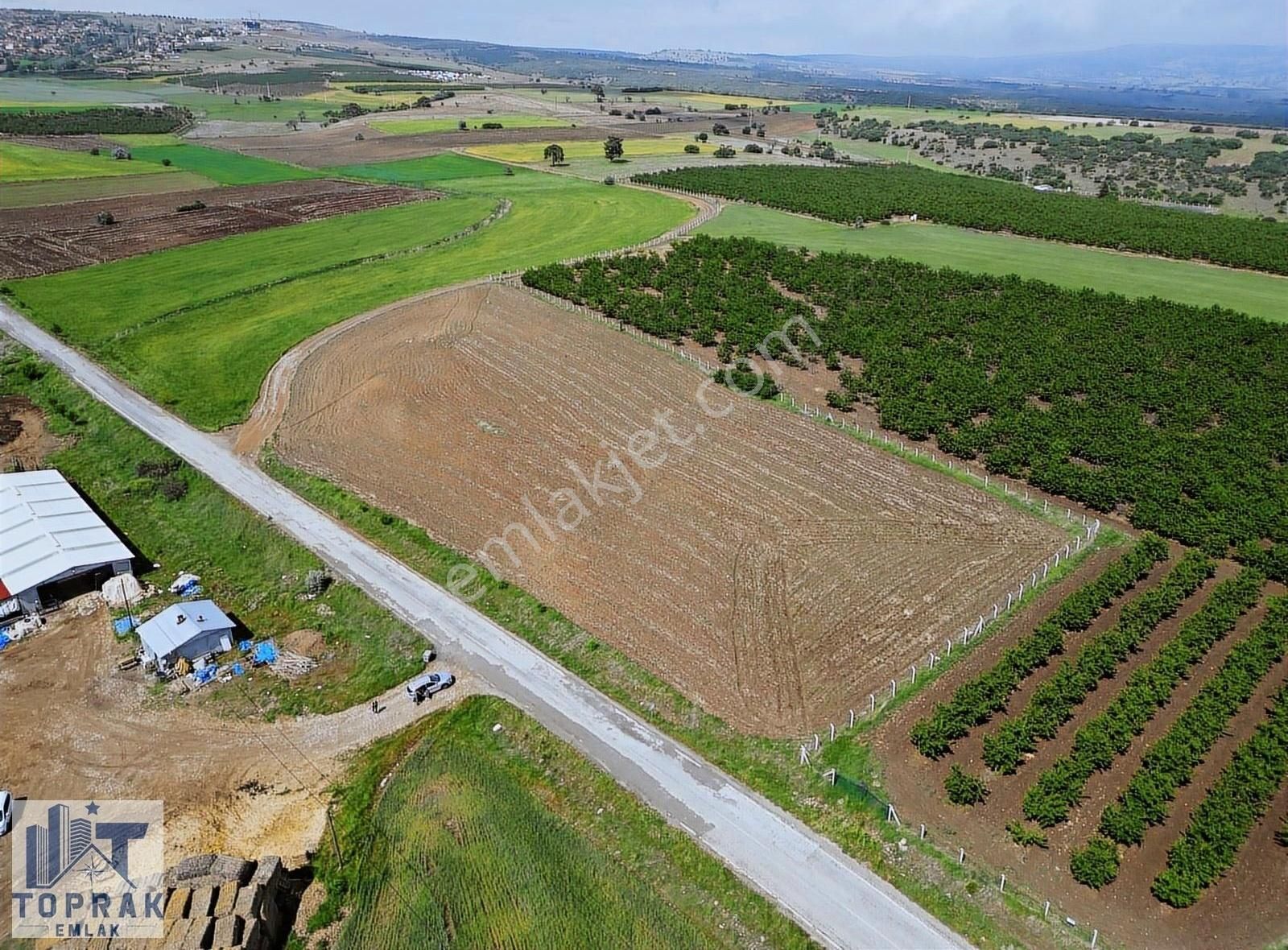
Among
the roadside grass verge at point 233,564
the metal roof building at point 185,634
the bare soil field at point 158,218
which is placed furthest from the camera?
the bare soil field at point 158,218

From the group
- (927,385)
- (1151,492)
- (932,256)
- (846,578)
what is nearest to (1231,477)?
(1151,492)

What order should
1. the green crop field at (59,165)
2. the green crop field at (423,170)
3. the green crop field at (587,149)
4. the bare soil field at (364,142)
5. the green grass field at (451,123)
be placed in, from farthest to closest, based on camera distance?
the green grass field at (451,123) < the green crop field at (587,149) < the bare soil field at (364,142) < the green crop field at (423,170) < the green crop field at (59,165)

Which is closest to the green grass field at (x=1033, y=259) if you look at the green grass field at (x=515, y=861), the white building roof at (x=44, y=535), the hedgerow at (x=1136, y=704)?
the hedgerow at (x=1136, y=704)

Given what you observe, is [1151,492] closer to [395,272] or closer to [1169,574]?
[1169,574]

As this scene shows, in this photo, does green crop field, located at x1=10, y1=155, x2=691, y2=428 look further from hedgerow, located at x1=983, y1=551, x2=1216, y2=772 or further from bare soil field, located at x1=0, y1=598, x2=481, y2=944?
hedgerow, located at x1=983, y1=551, x2=1216, y2=772

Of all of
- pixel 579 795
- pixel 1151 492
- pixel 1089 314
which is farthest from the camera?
pixel 1089 314

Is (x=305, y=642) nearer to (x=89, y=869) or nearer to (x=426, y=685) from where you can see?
(x=426, y=685)

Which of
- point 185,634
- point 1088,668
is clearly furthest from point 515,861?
point 1088,668

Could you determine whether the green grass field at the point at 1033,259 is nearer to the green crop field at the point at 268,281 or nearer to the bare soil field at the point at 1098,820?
the green crop field at the point at 268,281
